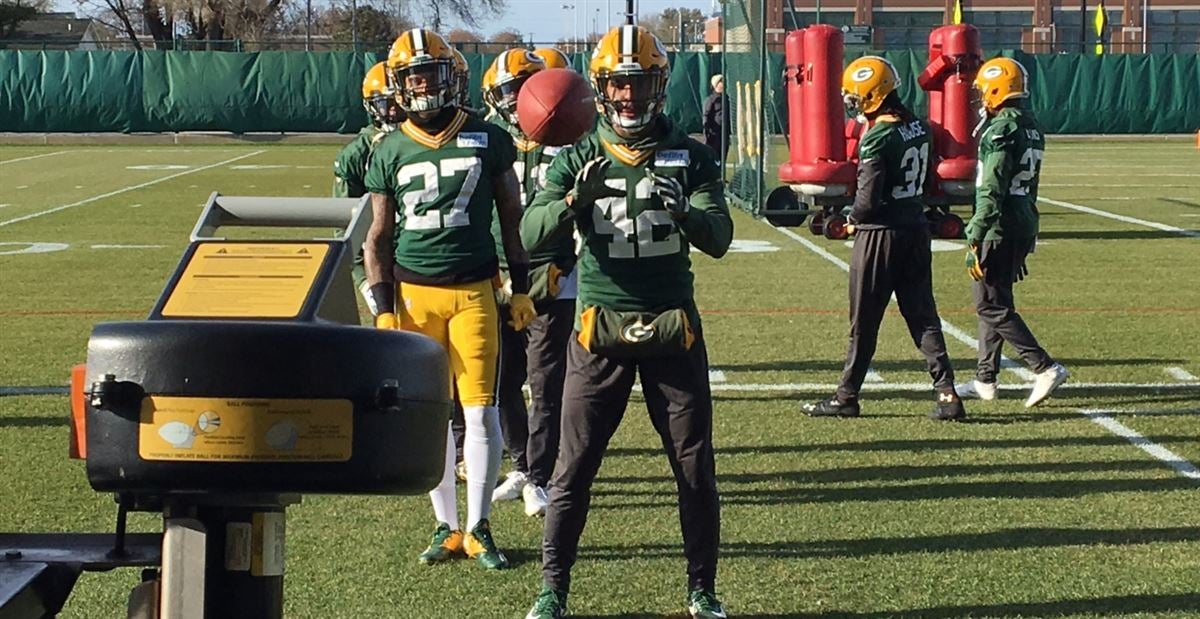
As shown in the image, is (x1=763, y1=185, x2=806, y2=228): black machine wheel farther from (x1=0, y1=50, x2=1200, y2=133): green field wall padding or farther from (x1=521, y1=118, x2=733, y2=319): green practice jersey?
(x1=0, y1=50, x2=1200, y2=133): green field wall padding

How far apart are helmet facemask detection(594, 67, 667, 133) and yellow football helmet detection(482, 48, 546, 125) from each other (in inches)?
80.8

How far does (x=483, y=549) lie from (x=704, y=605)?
1.10m

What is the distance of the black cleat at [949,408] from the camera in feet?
28.5

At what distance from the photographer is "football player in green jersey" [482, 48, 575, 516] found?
6992mm

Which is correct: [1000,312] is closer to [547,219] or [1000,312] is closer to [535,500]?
[535,500]

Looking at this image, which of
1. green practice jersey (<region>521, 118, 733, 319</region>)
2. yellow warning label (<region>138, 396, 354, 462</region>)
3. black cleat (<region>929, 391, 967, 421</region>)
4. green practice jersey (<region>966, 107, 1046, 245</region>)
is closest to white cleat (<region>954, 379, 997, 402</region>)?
black cleat (<region>929, 391, 967, 421</region>)

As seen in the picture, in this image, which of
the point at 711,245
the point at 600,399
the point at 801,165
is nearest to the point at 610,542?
the point at 600,399

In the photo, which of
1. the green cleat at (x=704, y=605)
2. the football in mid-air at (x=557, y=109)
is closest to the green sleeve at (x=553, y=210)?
the football in mid-air at (x=557, y=109)

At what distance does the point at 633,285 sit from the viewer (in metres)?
5.16

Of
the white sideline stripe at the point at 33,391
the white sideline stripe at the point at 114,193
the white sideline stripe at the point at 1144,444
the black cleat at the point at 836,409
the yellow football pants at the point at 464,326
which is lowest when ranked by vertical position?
the white sideline stripe at the point at 1144,444

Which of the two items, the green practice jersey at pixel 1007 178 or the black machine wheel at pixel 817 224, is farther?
the black machine wheel at pixel 817 224

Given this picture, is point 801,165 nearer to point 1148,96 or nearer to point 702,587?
point 702,587

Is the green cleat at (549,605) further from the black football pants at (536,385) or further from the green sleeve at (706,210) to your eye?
the black football pants at (536,385)

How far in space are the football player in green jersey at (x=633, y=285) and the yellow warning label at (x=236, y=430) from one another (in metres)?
2.71
